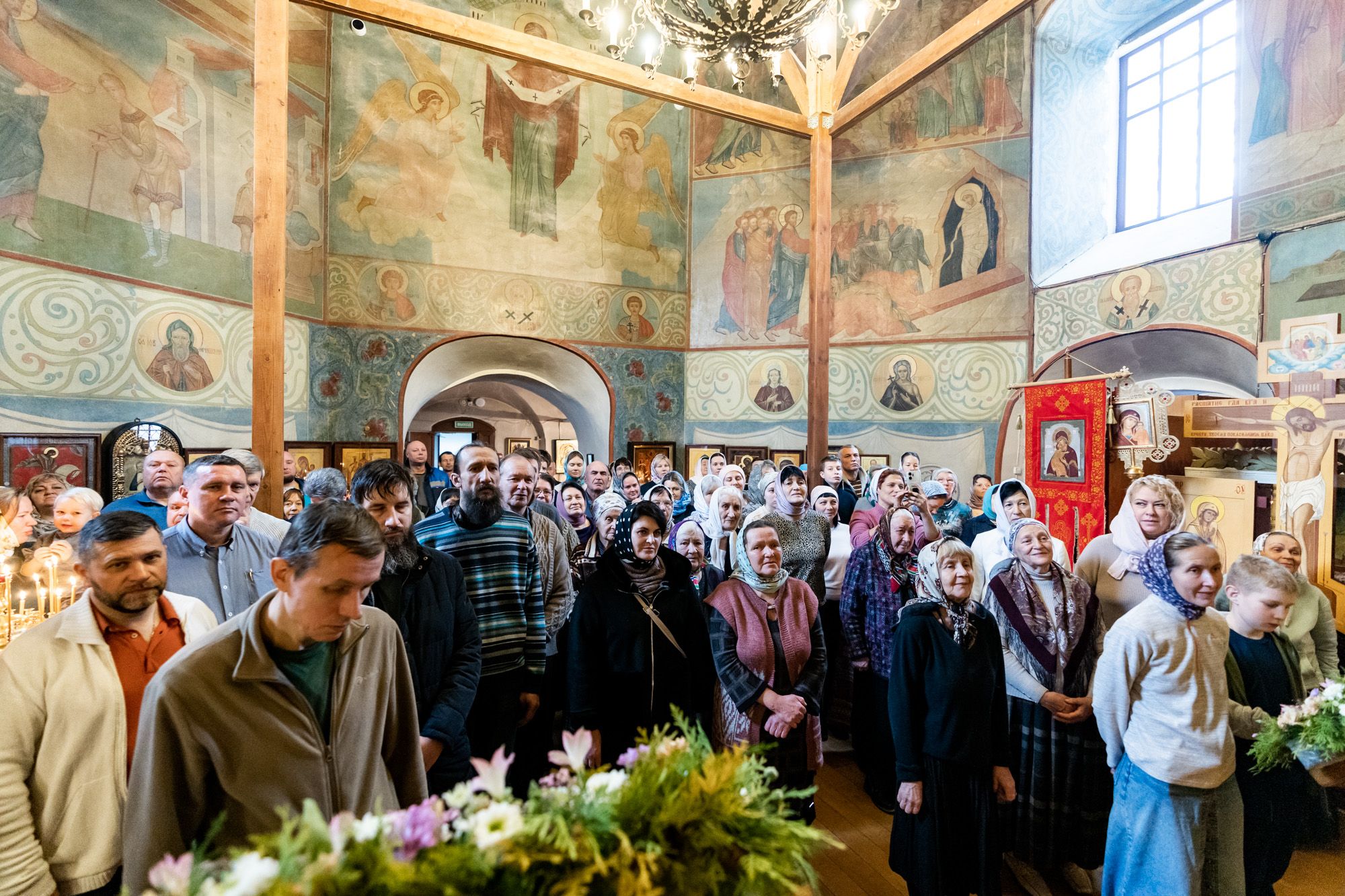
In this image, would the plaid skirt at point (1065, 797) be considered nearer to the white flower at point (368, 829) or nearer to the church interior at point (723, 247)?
the church interior at point (723, 247)

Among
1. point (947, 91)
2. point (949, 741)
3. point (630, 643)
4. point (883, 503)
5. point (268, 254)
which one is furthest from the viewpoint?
point (947, 91)

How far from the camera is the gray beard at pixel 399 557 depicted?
2.42 m

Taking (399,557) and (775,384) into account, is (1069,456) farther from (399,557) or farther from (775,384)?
(775,384)

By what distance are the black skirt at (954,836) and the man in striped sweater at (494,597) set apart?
5.51 ft

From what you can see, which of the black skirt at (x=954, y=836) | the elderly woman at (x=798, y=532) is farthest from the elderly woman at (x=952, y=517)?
the black skirt at (x=954, y=836)

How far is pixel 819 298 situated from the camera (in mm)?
6727

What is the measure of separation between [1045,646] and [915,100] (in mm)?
10222

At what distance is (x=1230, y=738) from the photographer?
2.32m

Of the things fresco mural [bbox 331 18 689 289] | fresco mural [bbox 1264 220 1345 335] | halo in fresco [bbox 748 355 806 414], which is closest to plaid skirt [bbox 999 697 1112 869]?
fresco mural [bbox 1264 220 1345 335]

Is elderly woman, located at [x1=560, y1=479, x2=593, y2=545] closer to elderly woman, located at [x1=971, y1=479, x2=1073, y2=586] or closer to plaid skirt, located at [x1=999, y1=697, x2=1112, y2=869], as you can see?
elderly woman, located at [x1=971, y1=479, x2=1073, y2=586]

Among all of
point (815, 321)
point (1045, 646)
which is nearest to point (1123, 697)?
point (1045, 646)

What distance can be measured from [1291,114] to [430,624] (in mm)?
9080

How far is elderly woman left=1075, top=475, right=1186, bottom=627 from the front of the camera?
3.21 metres

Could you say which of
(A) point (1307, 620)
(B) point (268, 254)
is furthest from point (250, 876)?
(A) point (1307, 620)
